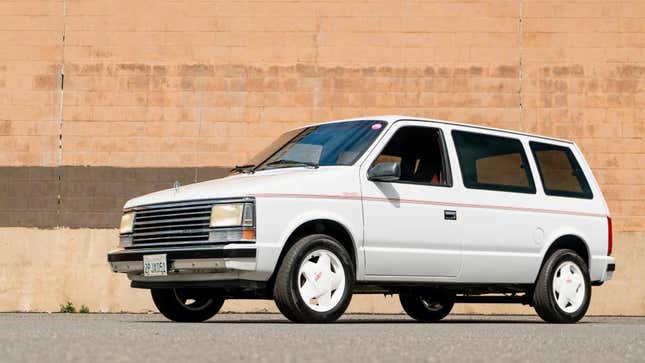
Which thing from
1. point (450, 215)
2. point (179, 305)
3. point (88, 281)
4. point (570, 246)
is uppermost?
point (450, 215)

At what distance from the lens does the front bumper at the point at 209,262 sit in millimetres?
8945

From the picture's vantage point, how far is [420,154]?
10.6 m

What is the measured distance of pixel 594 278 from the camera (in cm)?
1186

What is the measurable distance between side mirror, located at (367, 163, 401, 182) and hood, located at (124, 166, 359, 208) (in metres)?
0.15

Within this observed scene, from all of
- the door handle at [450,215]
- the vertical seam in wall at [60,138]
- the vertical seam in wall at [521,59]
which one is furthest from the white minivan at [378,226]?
the vertical seam in wall at [60,138]

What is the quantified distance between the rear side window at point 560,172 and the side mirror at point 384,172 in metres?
2.36

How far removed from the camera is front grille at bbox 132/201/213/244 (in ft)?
30.5

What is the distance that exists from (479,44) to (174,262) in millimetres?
9466

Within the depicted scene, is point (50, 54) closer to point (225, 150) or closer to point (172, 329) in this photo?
point (225, 150)

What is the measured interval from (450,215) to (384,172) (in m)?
1.06

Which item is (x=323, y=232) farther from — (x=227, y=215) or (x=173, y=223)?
(x=173, y=223)

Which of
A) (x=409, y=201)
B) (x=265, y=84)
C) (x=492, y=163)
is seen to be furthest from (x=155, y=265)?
(x=265, y=84)

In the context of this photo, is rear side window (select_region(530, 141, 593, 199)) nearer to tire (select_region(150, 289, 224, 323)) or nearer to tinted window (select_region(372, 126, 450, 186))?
tinted window (select_region(372, 126, 450, 186))

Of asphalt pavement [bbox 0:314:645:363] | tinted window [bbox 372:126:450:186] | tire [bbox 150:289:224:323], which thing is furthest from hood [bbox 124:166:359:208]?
asphalt pavement [bbox 0:314:645:363]
